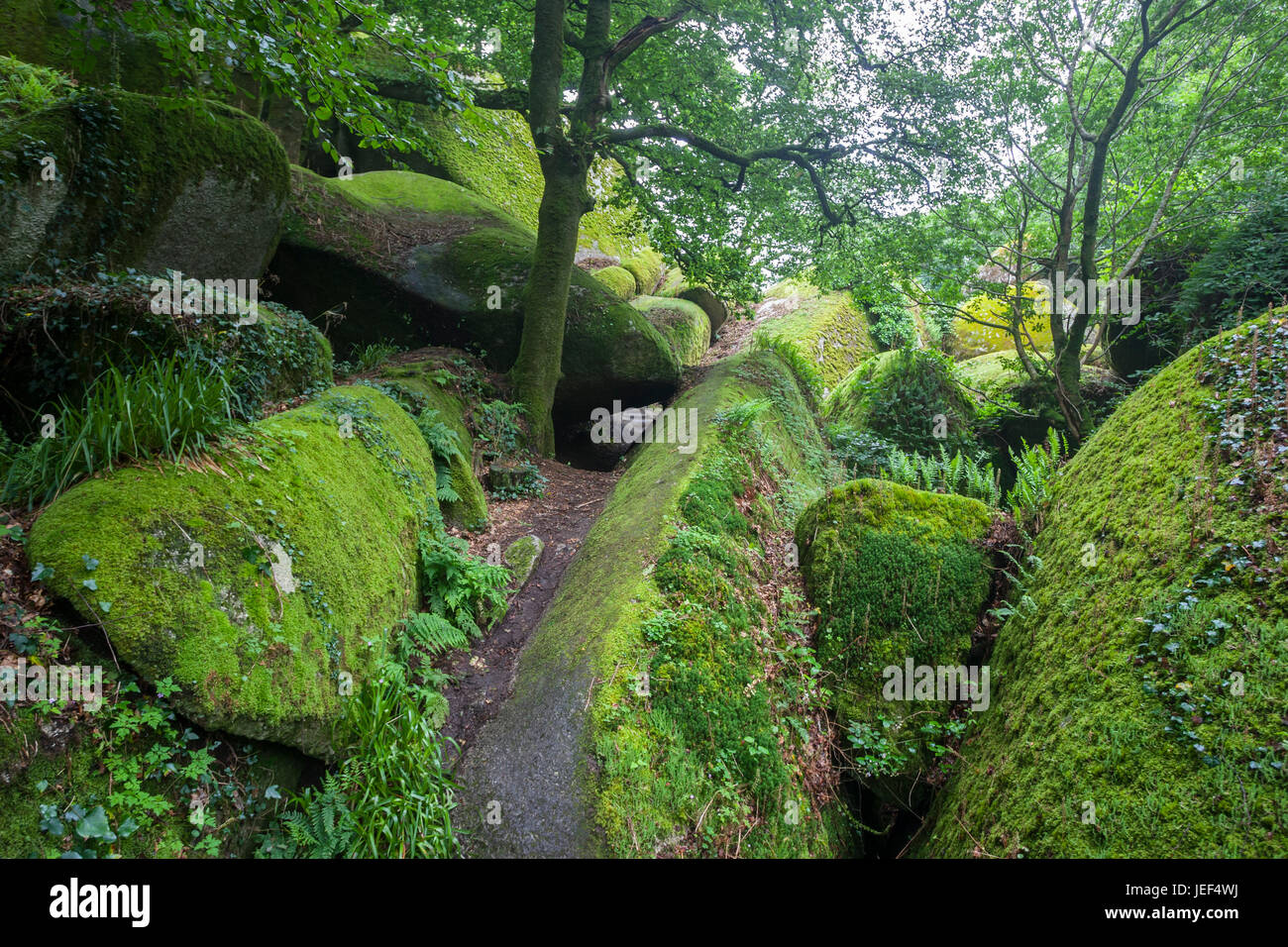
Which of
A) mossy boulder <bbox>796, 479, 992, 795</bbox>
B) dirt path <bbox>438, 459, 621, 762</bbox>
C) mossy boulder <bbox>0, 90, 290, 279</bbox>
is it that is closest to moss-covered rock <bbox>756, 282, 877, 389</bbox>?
dirt path <bbox>438, 459, 621, 762</bbox>

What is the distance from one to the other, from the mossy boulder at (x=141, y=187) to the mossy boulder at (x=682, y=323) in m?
9.13

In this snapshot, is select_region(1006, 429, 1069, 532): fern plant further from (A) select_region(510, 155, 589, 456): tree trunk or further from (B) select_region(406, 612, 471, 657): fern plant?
(A) select_region(510, 155, 589, 456): tree trunk

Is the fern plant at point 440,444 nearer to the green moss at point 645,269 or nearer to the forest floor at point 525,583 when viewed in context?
the forest floor at point 525,583

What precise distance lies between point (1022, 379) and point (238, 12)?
39.5 feet

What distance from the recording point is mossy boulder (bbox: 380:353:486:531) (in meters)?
6.80

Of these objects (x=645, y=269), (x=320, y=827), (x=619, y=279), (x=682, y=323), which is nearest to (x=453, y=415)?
(x=320, y=827)

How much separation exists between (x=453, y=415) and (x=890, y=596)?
5634mm

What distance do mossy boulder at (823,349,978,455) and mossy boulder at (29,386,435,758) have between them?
8.76 meters

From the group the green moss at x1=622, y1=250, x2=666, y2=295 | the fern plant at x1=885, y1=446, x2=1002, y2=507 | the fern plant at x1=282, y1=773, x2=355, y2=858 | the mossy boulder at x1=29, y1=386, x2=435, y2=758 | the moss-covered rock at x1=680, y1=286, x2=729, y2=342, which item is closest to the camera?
the mossy boulder at x1=29, y1=386, x2=435, y2=758

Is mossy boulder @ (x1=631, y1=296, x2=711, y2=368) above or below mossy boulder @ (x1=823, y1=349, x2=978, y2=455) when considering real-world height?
above

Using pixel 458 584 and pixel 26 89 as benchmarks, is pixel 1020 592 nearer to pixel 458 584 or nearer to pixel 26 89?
pixel 458 584

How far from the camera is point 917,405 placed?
10648mm

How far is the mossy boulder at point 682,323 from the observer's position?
14984mm

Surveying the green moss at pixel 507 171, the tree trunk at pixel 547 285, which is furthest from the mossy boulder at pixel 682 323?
the tree trunk at pixel 547 285
